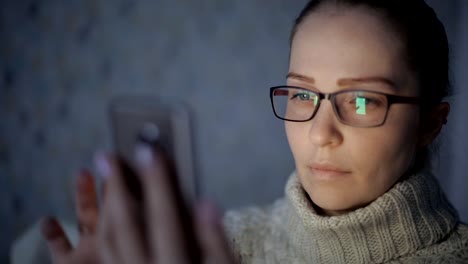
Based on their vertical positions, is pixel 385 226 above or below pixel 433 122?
below

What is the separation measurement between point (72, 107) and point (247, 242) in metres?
0.99

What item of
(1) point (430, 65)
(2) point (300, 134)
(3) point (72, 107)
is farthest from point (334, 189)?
(3) point (72, 107)

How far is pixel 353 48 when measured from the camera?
1.95 ft

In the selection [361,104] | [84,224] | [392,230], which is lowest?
[392,230]

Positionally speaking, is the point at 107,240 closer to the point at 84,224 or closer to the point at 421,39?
the point at 84,224

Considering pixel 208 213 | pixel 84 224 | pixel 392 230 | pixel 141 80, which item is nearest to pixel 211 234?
pixel 208 213

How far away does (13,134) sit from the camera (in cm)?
153

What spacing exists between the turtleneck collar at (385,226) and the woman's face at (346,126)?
0.08 ft

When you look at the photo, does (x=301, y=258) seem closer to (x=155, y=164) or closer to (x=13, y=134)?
(x=155, y=164)

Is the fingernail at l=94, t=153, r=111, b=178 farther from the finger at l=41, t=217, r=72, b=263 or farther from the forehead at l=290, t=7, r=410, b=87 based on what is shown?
the forehead at l=290, t=7, r=410, b=87

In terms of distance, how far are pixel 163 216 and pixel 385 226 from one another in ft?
1.42

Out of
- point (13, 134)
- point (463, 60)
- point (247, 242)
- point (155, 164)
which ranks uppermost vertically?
point (463, 60)

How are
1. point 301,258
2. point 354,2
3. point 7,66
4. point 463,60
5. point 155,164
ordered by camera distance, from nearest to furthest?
point 155,164 < point 354,2 < point 301,258 < point 463,60 < point 7,66

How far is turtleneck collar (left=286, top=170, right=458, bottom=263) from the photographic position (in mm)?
642
